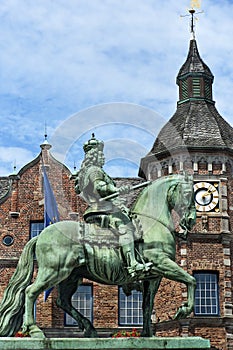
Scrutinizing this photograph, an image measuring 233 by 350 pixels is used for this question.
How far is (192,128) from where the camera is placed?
31734 mm

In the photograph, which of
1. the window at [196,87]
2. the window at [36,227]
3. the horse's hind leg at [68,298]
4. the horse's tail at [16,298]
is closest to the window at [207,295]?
the window at [36,227]

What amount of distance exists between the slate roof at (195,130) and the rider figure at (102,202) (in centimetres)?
1731

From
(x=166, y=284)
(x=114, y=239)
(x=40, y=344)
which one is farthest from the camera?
(x=166, y=284)

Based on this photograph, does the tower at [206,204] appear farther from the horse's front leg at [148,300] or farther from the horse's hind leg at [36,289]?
the horse's hind leg at [36,289]

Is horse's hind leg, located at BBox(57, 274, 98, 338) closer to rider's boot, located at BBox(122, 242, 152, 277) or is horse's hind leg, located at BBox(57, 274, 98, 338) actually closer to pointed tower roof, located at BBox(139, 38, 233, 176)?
rider's boot, located at BBox(122, 242, 152, 277)

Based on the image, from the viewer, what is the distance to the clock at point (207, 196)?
97.5 feet

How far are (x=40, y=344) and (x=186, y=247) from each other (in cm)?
1874

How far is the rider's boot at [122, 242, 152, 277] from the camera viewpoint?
11242 millimetres

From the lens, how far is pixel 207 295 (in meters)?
28.5

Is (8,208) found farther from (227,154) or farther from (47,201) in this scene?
(227,154)

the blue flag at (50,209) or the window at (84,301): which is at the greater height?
the blue flag at (50,209)

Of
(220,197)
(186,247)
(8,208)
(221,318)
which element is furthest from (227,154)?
(8,208)

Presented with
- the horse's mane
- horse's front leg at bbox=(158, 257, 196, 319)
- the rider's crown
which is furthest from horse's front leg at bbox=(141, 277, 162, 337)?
the rider's crown

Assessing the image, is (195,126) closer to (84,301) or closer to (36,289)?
(84,301)
